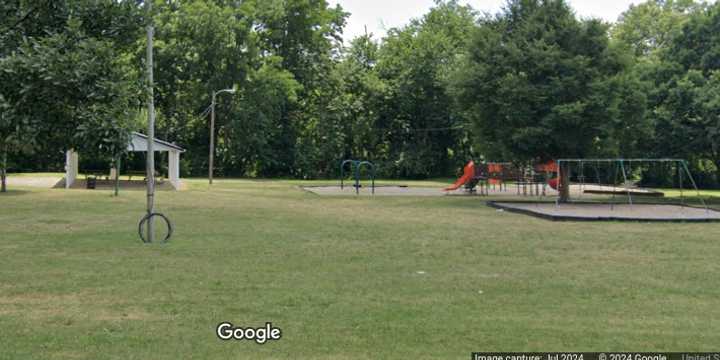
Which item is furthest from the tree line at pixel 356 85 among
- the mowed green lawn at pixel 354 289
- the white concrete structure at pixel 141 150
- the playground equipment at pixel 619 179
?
the white concrete structure at pixel 141 150

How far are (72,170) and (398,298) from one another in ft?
111

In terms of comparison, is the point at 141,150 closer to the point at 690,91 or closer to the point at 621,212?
the point at 621,212

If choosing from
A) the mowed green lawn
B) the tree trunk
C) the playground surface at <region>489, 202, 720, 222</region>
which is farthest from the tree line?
the playground surface at <region>489, 202, 720, 222</region>

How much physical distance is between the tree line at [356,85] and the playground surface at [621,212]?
3.10 metres

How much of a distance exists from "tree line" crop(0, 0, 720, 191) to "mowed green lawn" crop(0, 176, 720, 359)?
191 centimetres

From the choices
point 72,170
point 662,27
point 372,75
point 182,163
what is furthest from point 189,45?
point 662,27

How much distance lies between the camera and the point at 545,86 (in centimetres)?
2881

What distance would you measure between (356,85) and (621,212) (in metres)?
45.7

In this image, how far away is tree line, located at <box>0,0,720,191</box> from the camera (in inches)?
352

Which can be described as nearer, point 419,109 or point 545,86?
point 545,86

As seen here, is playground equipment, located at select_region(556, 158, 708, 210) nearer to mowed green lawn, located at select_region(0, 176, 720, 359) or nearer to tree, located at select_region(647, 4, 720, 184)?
tree, located at select_region(647, 4, 720, 184)

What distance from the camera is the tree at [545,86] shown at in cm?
2853
